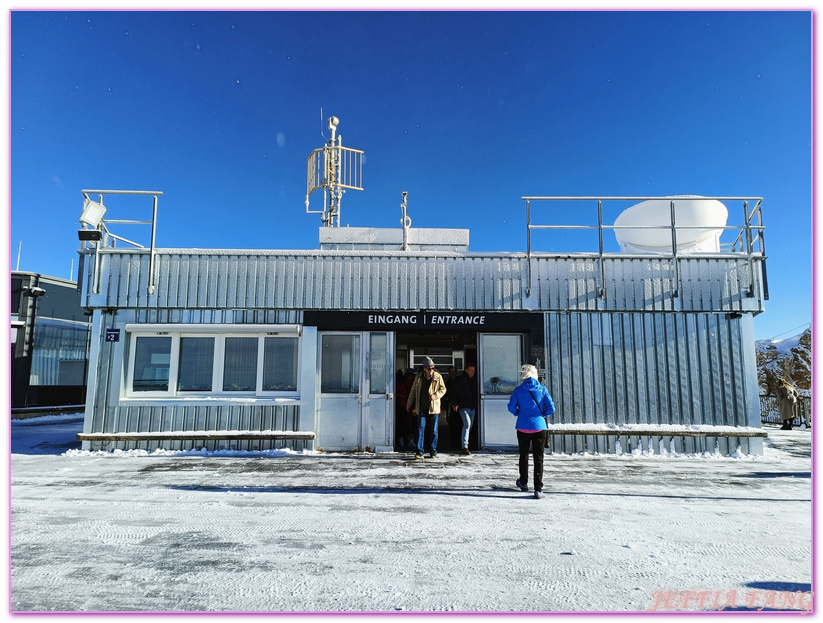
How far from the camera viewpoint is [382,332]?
32.0ft

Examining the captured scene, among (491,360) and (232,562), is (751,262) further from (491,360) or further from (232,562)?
(232,562)

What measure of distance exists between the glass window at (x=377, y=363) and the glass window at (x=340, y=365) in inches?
10.3

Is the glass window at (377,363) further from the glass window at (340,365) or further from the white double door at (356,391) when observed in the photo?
the glass window at (340,365)

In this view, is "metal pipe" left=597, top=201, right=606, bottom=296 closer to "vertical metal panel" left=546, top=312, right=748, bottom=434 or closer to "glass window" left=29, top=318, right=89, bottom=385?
"vertical metal panel" left=546, top=312, right=748, bottom=434

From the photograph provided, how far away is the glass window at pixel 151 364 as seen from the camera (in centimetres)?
957

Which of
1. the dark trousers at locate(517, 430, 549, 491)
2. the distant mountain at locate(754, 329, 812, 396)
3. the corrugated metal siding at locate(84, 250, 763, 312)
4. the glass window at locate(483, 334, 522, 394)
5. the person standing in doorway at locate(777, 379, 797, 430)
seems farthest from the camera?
the distant mountain at locate(754, 329, 812, 396)

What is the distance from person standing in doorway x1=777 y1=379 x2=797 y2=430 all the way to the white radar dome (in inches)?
226

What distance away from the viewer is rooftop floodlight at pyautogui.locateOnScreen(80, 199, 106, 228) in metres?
9.37

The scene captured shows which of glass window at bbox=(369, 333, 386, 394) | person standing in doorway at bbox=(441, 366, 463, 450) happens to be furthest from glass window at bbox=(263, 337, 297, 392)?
person standing in doorway at bbox=(441, 366, 463, 450)

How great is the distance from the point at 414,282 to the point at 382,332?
118cm

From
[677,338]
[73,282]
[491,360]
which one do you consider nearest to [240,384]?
[491,360]

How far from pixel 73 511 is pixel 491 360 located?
23.3 feet

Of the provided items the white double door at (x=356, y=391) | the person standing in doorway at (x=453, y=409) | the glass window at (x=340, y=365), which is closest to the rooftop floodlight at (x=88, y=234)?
the white double door at (x=356, y=391)

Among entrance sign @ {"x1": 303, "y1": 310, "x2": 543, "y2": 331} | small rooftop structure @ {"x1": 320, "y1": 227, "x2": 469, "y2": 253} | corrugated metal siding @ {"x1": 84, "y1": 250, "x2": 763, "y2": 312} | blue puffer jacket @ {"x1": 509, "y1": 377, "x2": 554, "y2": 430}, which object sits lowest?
blue puffer jacket @ {"x1": 509, "y1": 377, "x2": 554, "y2": 430}
